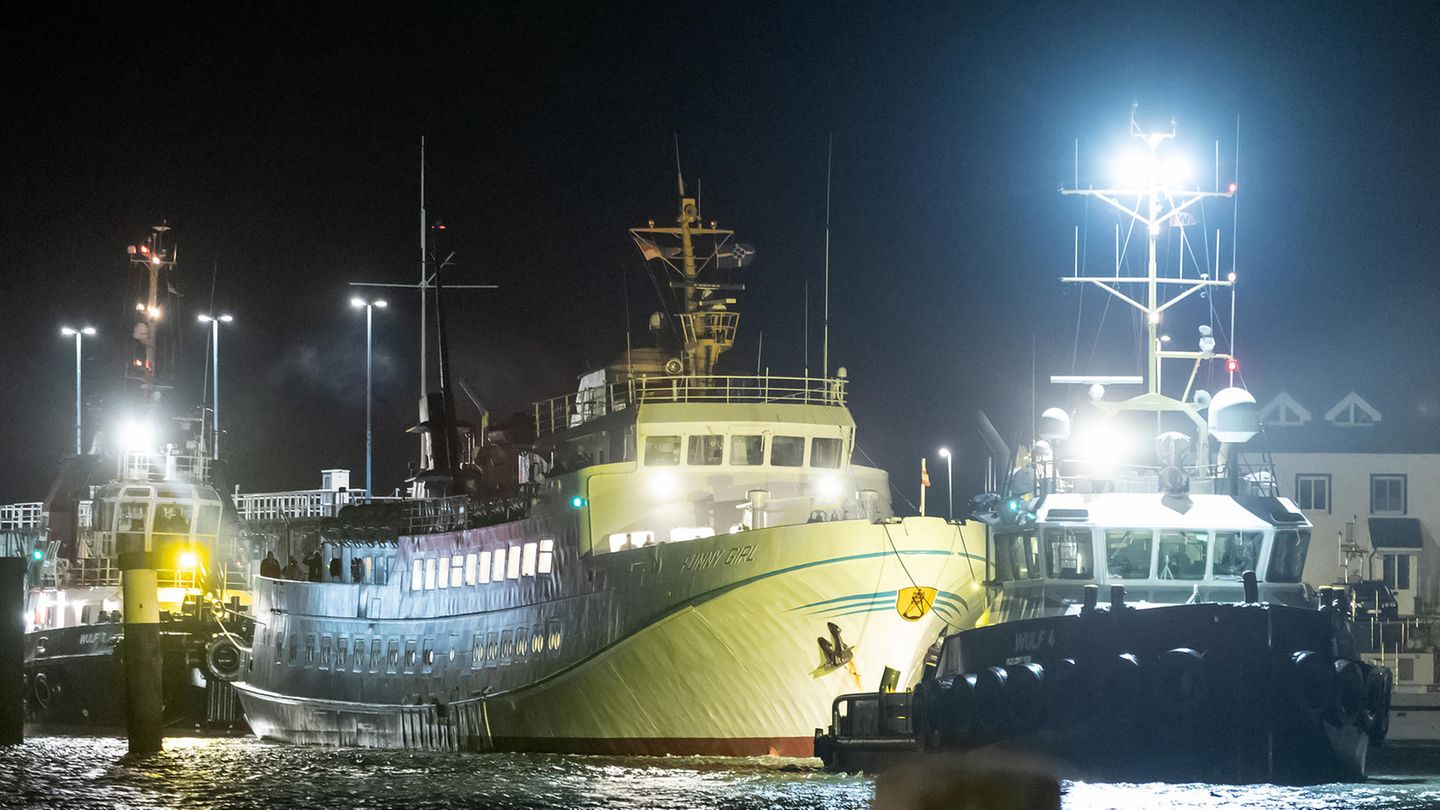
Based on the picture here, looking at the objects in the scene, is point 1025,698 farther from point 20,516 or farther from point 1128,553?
point 20,516

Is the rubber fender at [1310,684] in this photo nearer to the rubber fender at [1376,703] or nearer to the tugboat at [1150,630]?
the tugboat at [1150,630]

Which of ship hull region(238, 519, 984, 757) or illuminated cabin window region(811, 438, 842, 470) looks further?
illuminated cabin window region(811, 438, 842, 470)

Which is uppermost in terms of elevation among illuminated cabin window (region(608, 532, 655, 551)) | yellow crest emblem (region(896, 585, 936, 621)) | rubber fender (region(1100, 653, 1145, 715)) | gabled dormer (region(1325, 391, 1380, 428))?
gabled dormer (region(1325, 391, 1380, 428))

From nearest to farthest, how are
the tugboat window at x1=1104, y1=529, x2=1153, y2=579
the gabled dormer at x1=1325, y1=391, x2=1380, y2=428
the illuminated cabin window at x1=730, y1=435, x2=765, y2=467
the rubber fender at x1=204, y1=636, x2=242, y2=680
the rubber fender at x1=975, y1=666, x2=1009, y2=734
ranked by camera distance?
the rubber fender at x1=975, y1=666, x2=1009, y2=734 < the tugboat window at x1=1104, y1=529, x2=1153, y2=579 < the illuminated cabin window at x1=730, y1=435, x2=765, y2=467 < the rubber fender at x1=204, y1=636, x2=242, y2=680 < the gabled dormer at x1=1325, y1=391, x2=1380, y2=428

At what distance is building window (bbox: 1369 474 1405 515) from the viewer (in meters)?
64.1

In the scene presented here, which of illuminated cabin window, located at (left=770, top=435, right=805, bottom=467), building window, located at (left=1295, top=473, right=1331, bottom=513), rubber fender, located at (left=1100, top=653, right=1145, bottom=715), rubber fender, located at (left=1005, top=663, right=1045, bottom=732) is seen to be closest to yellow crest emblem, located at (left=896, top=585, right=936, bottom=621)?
illuminated cabin window, located at (left=770, top=435, right=805, bottom=467)

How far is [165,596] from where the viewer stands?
57.2 meters

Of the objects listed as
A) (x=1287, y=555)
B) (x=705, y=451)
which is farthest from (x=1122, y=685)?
(x=705, y=451)

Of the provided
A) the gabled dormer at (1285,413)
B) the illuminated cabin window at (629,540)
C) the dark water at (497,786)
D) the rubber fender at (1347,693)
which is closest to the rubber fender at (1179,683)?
the rubber fender at (1347,693)

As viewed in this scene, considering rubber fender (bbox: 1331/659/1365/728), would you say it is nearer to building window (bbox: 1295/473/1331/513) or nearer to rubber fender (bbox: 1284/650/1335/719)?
rubber fender (bbox: 1284/650/1335/719)

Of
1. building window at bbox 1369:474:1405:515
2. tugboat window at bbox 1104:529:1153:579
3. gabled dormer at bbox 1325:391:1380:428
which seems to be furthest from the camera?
gabled dormer at bbox 1325:391:1380:428

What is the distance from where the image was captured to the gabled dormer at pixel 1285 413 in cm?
6656

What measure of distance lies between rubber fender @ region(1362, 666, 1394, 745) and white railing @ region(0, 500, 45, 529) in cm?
5060

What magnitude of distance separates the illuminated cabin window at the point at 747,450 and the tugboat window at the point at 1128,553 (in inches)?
466
